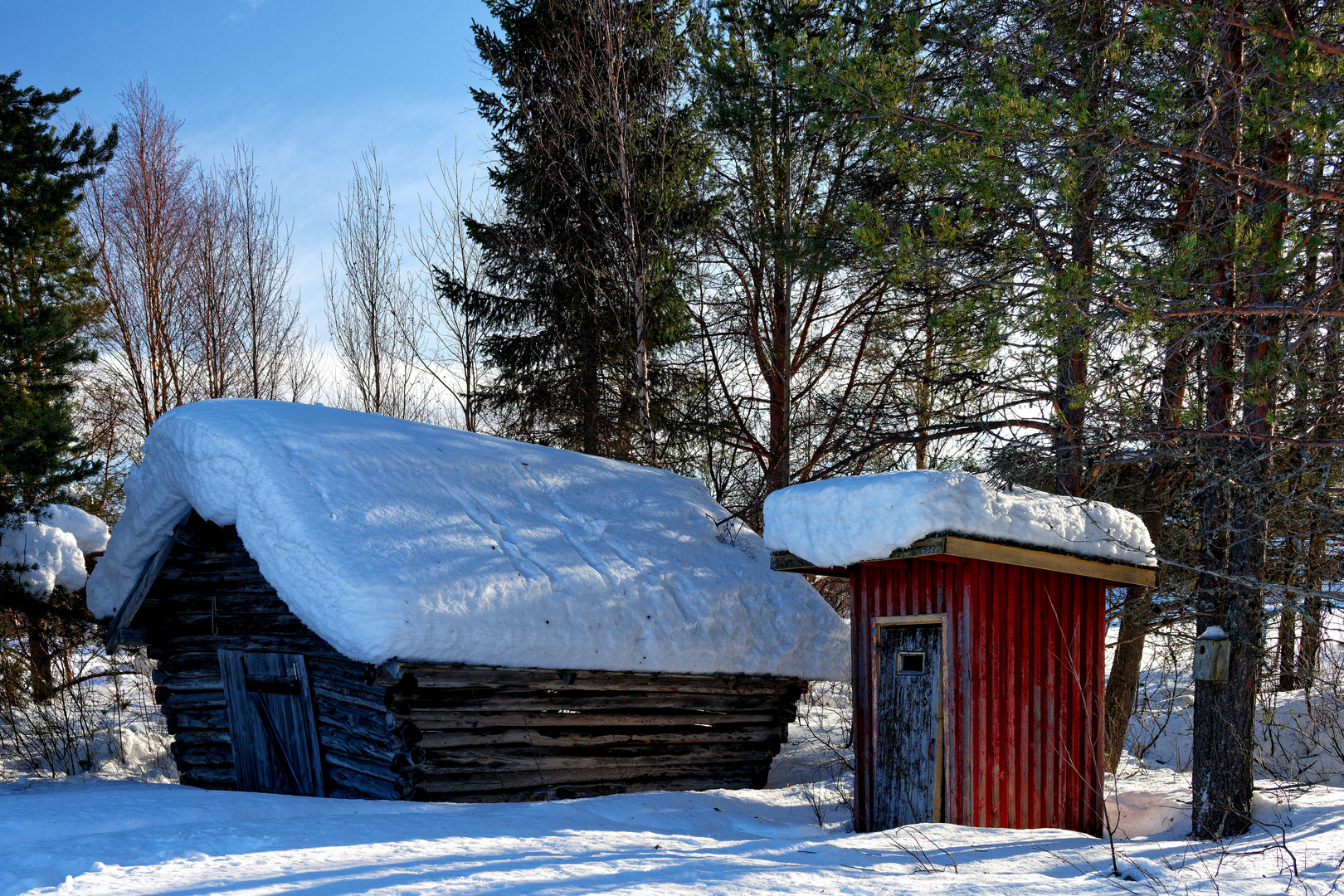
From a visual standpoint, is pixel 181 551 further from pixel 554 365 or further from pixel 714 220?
pixel 714 220

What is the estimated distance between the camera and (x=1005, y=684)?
790cm

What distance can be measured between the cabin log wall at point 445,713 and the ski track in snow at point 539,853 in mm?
1195

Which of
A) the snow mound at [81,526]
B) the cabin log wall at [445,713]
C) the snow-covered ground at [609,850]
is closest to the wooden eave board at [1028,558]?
the snow-covered ground at [609,850]

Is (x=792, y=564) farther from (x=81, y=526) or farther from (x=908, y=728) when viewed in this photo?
(x=81, y=526)

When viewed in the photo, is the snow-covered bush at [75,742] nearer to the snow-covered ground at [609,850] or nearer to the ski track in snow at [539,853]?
the snow-covered ground at [609,850]

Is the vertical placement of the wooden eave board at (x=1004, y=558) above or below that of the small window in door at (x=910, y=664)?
above

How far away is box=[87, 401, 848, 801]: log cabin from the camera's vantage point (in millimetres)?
8227

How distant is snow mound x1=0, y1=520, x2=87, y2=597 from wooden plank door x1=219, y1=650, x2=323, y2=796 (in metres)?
4.34

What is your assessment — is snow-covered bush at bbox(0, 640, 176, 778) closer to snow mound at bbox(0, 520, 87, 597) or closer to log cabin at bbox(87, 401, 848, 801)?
snow mound at bbox(0, 520, 87, 597)

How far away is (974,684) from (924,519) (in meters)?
1.51

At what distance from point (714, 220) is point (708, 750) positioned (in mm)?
9702

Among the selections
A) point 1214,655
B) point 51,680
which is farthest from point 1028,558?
point 51,680

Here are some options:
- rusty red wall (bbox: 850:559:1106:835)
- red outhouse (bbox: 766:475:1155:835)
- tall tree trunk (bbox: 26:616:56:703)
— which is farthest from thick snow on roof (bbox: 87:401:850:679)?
tall tree trunk (bbox: 26:616:56:703)

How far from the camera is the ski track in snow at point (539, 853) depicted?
464cm
